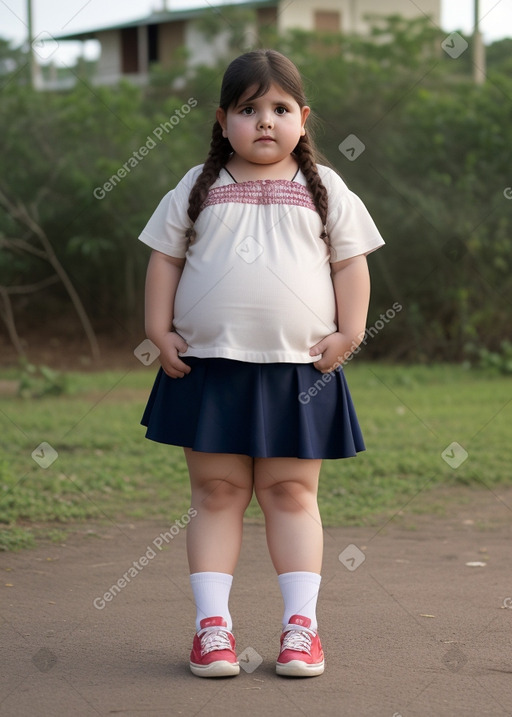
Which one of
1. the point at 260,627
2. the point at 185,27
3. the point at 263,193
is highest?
the point at 185,27

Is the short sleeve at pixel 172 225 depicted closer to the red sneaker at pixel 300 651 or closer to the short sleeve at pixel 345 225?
the short sleeve at pixel 345 225

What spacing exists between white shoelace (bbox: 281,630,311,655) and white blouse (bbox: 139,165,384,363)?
0.74 m

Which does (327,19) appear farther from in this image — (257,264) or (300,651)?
(300,651)

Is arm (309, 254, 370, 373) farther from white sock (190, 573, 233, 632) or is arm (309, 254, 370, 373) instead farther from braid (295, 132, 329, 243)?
white sock (190, 573, 233, 632)

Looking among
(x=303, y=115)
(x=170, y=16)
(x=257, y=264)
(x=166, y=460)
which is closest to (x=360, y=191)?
(x=166, y=460)

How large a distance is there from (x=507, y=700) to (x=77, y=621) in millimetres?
1384

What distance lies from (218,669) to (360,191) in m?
8.29

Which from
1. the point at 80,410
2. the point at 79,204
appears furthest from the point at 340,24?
the point at 80,410

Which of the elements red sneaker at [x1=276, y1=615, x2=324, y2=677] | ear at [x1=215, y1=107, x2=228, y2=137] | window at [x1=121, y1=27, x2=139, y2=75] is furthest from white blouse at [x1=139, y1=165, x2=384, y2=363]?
window at [x1=121, y1=27, x2=139, y2=75]

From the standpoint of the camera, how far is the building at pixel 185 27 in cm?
2967

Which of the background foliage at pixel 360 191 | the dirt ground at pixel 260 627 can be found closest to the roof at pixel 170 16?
the background foliage at pixel 360 191

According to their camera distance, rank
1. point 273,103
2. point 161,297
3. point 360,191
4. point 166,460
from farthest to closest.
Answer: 1. point 360,191
2. point 166,460
3. point 161,297
4. point 273,103

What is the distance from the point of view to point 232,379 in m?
2.85

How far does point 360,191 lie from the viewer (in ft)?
34.7
